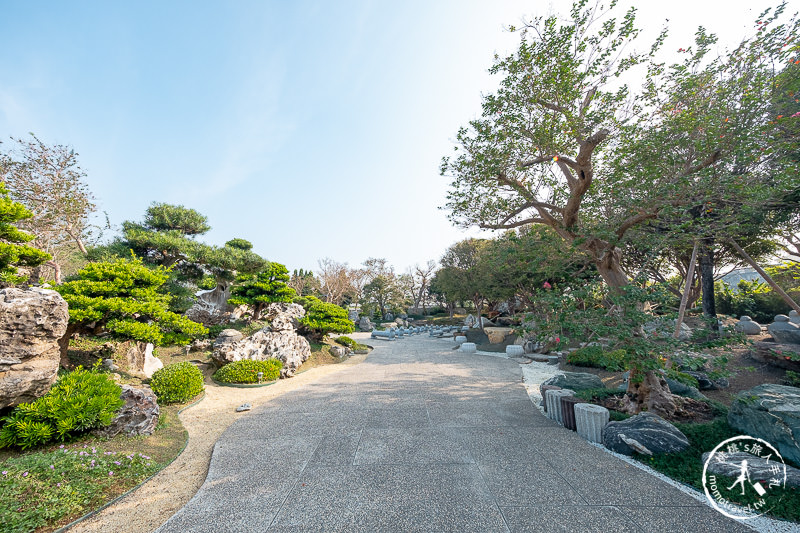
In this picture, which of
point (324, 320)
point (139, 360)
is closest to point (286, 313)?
point (324, 320)

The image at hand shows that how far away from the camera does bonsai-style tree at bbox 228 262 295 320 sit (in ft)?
37.3

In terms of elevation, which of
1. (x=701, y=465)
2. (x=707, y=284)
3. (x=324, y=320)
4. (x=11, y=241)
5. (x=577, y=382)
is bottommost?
(x=701, y=465)

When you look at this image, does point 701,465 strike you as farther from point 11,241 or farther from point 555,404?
point 11,241

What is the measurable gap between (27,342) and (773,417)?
372 inches

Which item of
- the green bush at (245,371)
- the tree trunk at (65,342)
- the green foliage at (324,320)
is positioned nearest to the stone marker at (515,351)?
the green foliage at (324,320)

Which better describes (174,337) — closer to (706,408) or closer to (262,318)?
(262,318)

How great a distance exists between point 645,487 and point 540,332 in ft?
6.74

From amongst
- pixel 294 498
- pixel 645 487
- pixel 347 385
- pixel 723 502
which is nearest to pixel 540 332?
pixel 645 487

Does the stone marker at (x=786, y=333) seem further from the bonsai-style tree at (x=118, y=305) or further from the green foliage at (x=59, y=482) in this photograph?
the bonsai-style tree at (x=118, y=305)

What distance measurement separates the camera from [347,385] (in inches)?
303

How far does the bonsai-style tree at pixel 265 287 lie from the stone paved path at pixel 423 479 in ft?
21.1

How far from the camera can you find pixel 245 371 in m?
7.71

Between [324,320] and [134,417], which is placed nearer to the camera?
[134,417]
